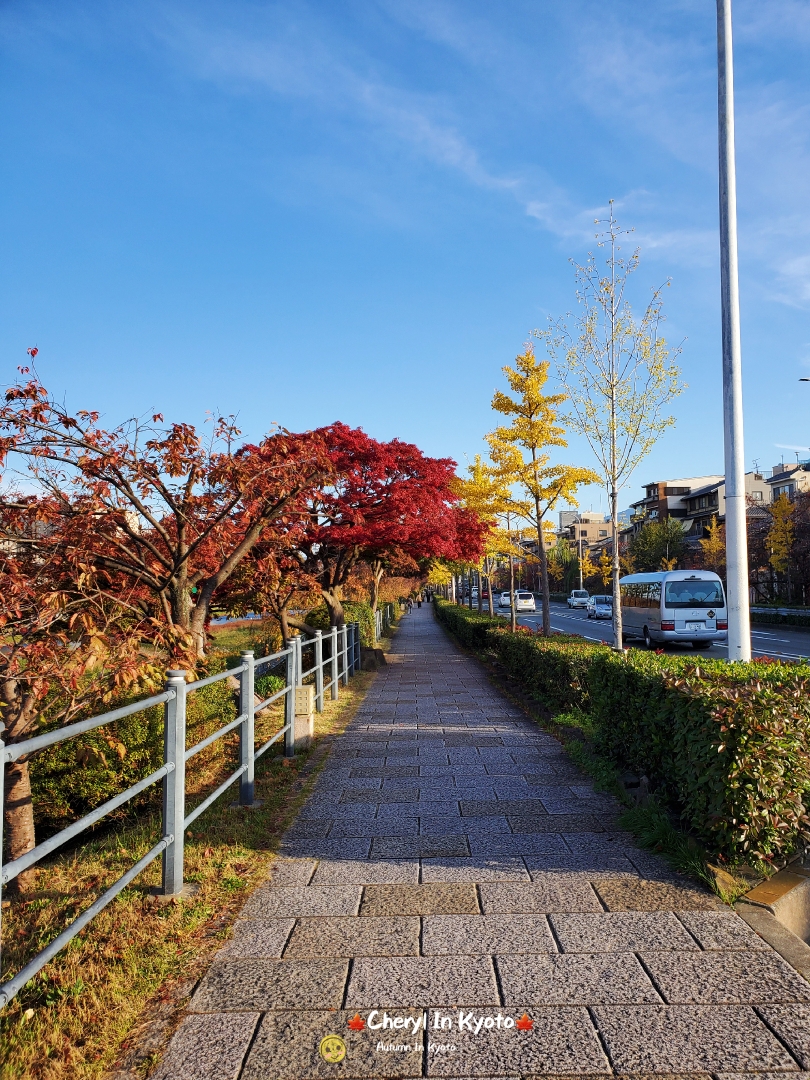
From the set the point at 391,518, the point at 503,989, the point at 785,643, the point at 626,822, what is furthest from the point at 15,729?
the point at 785,643

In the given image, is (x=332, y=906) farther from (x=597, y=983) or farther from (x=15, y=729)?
(x=15, y=729)

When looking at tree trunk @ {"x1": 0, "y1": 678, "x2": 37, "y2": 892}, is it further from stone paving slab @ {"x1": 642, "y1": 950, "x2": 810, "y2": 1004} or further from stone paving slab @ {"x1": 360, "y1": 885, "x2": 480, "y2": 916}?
stone paving slab @ {"x1": 642, "y1": 950, "x2": 810, "y2": 1004}

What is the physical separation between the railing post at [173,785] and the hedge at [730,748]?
8.92 feet

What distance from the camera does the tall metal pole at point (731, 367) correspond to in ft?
21.6

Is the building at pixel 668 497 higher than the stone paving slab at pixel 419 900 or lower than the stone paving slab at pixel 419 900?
higher

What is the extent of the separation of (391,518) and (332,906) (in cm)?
953

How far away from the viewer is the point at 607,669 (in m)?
6.16

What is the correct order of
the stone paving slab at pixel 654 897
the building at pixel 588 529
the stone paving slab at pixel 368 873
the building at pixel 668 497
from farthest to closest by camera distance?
1. the building at pixel 588 529
2. the building at pixel 668 497
3. the stone paving slab at pixel 368 873
4. the stone paving slab at pixel 654 897

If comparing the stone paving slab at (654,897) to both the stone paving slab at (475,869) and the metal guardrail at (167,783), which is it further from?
the metal guardrail at (167,783)

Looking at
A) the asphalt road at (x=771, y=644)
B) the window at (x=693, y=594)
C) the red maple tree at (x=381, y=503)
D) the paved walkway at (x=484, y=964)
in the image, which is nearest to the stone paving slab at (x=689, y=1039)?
the paved walkway at (x=484, y=964)

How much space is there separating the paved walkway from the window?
61.4 ft

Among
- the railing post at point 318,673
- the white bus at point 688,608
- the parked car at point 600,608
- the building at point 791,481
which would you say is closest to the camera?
the railing post at point 318,673

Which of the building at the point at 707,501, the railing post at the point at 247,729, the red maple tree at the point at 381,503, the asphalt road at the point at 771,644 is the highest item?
the building at the point at 707,501

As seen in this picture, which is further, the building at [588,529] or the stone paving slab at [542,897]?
the building at [588,529]
